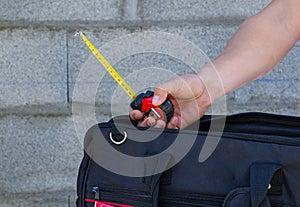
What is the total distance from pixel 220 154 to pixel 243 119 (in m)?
0.13

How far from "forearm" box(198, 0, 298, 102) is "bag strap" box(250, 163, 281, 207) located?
0.22m

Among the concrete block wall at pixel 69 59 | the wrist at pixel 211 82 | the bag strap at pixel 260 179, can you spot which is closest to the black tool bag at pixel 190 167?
the bag strap at pixel 260 179

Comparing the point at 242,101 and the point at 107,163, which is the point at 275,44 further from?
the point at 242,101

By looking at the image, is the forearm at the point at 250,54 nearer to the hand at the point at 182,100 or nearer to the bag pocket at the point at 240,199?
the hand at the point at 182,100

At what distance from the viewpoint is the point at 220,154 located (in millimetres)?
889

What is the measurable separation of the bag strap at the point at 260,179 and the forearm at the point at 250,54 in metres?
0.22

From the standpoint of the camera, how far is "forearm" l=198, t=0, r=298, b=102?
1038 millimetres

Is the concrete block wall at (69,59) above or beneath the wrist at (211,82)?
above

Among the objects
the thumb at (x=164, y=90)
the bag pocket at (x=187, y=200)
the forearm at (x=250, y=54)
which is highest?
the forearm at (x=250, y=54)

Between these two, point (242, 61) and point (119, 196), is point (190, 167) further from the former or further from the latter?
point (242, 61)

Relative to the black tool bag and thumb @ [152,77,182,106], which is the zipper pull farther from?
thumb @ [152,77,182,106]

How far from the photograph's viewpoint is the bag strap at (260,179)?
0.84 metres

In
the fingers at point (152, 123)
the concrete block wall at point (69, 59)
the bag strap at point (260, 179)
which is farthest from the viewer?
the concrete block wall at point (69, 59)


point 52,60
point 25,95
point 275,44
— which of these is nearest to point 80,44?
point 52,60
